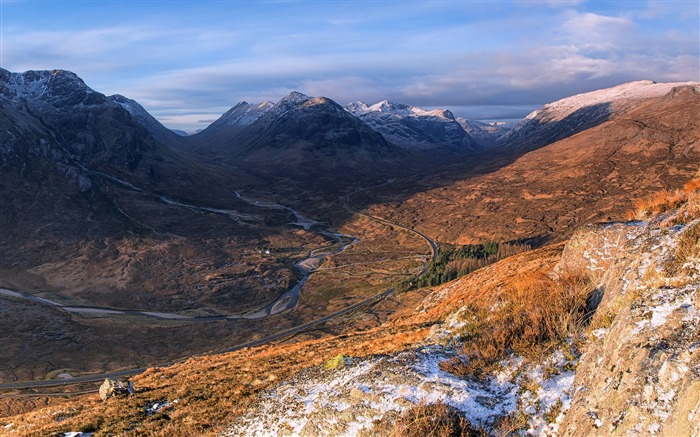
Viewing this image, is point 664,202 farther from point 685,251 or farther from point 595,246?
point 685,251

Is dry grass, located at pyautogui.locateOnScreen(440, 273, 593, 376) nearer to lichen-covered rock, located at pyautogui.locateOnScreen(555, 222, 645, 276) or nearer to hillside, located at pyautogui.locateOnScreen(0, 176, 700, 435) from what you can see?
hillside, located at pyautogui.locateOnScreen(0, 176, 700, 435)

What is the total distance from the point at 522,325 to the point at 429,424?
5.20 meters

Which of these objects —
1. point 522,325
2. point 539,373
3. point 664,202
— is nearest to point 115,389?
point 522,325

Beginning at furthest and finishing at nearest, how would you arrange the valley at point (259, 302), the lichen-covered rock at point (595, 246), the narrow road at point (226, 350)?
the narrow road at point (226, 350) → the lichen-covered rock at point (595, 246) → the valley at point (259, 302)

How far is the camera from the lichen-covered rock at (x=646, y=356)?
7879 mm

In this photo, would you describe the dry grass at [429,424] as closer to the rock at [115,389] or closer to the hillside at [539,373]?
the hillside at [539,373]

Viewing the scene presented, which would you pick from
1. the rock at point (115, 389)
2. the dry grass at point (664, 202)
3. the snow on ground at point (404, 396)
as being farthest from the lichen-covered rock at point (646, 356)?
the rock at point (115, 389)

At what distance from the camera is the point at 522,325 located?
14.0m

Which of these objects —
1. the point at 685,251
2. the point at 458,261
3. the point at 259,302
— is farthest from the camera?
the point at 458,261

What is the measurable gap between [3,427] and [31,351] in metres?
93.6

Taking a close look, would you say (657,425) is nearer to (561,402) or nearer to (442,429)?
(561,402)

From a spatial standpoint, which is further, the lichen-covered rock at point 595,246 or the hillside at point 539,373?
the lichen-covered rock at point 595,246

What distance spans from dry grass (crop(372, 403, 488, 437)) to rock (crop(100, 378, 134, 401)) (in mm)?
17424

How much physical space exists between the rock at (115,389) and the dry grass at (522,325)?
1797 cm
